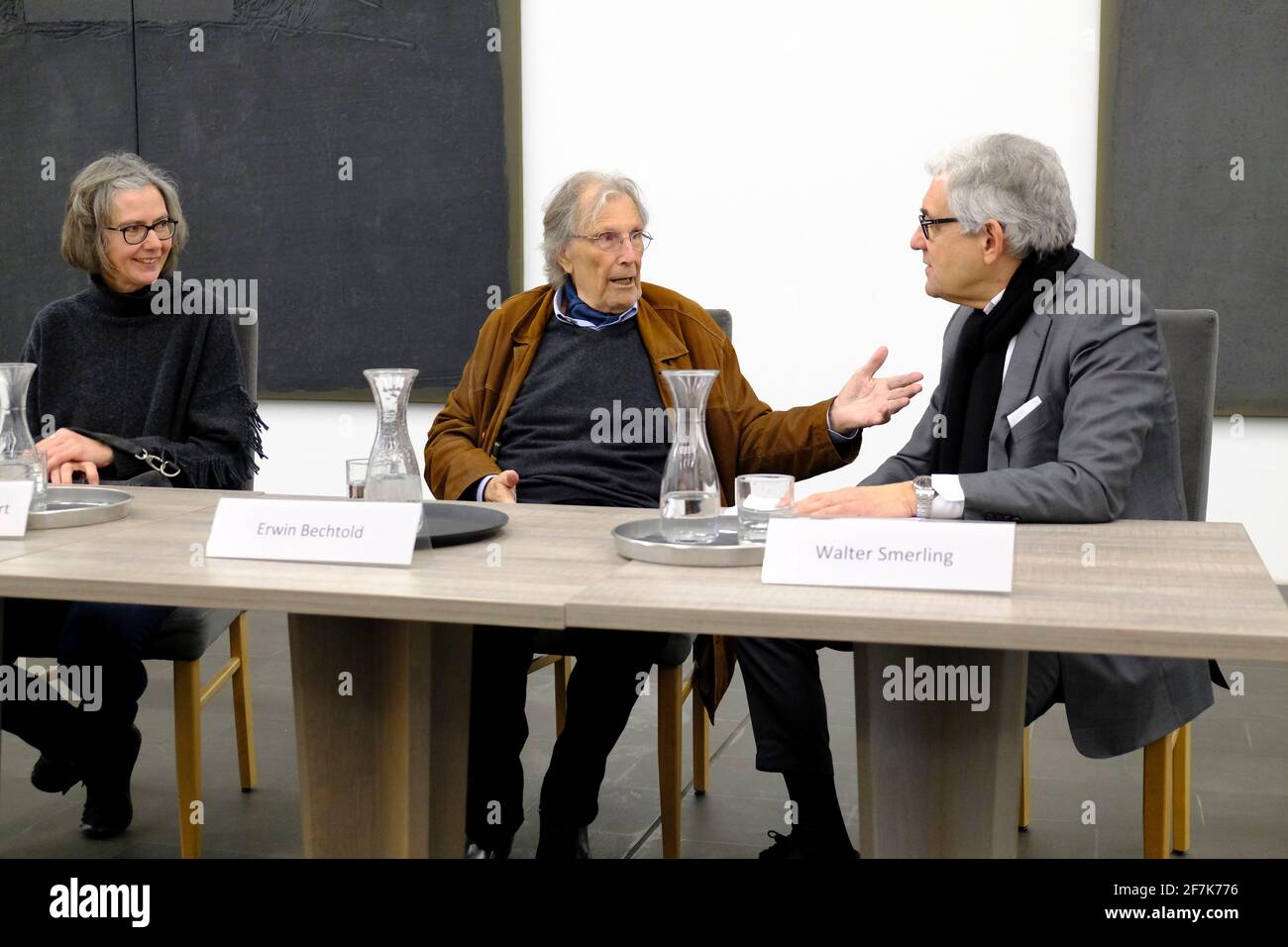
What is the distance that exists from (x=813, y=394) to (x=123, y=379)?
2339 millimetres

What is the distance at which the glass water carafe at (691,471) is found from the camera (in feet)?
5.69

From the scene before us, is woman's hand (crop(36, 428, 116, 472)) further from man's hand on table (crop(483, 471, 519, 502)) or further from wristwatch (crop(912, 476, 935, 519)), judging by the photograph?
wristwatch (crop(912, 476, 935, 519))

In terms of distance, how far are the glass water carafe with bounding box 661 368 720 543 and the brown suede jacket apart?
82 centimetres

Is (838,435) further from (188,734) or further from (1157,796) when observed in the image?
(188,734)

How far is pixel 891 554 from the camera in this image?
4.91ft

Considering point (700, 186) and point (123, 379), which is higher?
point (700, 186)

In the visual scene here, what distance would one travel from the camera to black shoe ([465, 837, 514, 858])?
2.38m

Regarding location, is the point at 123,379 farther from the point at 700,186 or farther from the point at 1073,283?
the point at 700,186

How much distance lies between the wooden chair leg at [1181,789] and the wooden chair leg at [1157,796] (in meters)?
0.25

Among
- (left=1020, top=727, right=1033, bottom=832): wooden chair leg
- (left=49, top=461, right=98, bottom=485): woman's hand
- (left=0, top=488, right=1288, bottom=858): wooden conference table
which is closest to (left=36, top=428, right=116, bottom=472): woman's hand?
(left=49, top=461, right=98, bottom=485): woman's hand

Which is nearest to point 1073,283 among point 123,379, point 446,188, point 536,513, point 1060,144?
point 536,513

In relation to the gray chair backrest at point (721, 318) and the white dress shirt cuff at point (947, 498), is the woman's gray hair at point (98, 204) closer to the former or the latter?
the gray chair backrest at point (721, 318)

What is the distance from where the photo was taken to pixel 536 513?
6.81 feet
